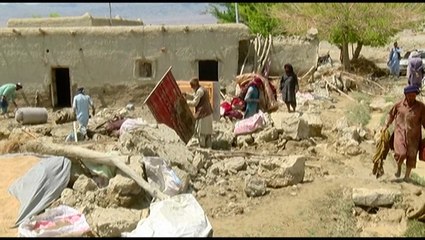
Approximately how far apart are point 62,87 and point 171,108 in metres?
10.5

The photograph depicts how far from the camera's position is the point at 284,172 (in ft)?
24.9

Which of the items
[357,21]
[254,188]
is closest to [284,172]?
[254,188]

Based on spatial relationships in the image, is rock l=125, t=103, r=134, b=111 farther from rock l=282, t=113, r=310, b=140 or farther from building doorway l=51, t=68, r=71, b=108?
rock l=282, t=113, r=310, b=140

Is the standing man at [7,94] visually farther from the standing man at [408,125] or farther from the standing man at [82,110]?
the standing man at [408,125]

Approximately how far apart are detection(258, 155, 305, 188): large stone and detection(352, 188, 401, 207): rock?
1036mm

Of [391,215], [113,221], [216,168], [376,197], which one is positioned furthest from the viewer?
[216,168]

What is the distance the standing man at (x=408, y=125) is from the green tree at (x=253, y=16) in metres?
18.4

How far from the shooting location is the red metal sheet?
368 inches

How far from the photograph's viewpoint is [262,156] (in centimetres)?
857

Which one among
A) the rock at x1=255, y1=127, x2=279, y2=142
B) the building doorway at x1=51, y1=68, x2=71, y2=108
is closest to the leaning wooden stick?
the rock at x1=255, y1=127, x2=279, y2=142

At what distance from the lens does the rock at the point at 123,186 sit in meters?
6.91

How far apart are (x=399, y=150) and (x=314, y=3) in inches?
585

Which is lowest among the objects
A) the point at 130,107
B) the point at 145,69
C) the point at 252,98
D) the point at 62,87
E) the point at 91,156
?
the point at 130,107

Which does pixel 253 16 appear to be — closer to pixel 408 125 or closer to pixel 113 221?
pixel 408 125
